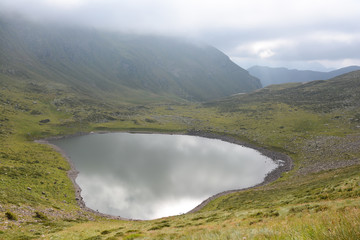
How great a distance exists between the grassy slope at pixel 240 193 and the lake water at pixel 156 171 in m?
7.10

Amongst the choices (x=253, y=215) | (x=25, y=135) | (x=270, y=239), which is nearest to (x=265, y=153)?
(x=253, y=215)

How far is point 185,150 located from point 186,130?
3821cm

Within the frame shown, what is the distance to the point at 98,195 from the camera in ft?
174

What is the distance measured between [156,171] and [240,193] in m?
29.7

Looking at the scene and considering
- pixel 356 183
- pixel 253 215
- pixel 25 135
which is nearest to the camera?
pixel 253 215

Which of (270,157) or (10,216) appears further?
(270,157)

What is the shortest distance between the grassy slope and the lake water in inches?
279

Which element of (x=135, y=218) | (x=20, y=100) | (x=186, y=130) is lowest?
(x=135, y=218)

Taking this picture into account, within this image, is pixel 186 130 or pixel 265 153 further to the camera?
pixel 186 130

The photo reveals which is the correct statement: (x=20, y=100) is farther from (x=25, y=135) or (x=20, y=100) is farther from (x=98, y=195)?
(x=98, y=195)

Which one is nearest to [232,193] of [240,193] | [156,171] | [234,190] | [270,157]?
[240,193]

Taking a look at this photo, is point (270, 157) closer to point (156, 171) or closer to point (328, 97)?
point (156, 171)

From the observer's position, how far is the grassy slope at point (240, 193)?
679 inches

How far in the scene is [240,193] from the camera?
158 ft
